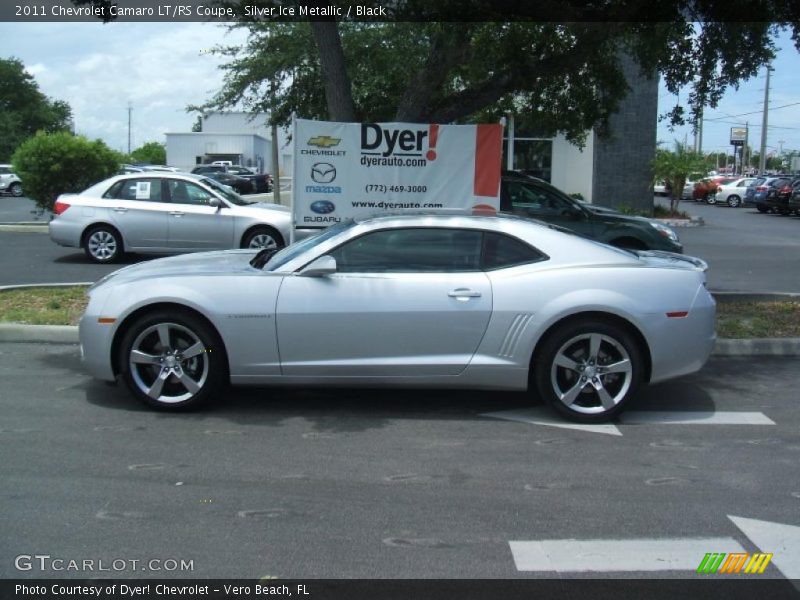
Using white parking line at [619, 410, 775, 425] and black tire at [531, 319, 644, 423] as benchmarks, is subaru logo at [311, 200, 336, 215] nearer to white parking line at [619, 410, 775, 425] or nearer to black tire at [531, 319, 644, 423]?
black tire at [531, 319, 644, 423]

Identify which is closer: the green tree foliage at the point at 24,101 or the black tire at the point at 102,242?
the black tire at the point at 102,242

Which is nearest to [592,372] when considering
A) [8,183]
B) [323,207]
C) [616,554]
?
[616,554]

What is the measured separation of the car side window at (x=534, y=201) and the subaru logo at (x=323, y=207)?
3478mm

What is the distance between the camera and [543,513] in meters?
4.35

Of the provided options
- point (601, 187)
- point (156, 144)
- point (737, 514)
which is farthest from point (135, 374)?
point (156, 144)

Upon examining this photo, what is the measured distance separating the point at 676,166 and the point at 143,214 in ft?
54.1

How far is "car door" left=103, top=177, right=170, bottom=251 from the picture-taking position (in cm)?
1354

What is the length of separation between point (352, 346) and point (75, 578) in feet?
8.42

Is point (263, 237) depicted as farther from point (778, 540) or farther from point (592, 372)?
point (778, 540)

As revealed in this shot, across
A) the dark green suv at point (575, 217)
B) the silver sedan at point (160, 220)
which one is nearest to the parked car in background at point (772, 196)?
the dark green suv at point (575, 217)

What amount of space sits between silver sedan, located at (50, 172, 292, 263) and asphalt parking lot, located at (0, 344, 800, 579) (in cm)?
691

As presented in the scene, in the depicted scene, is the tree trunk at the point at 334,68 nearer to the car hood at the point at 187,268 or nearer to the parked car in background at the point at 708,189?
the car hood at the point at 187,268

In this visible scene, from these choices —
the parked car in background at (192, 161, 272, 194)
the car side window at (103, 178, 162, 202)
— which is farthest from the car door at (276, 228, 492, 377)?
the parked car in background at (192, 161, 272, 194)

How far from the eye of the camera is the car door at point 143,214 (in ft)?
44.4
